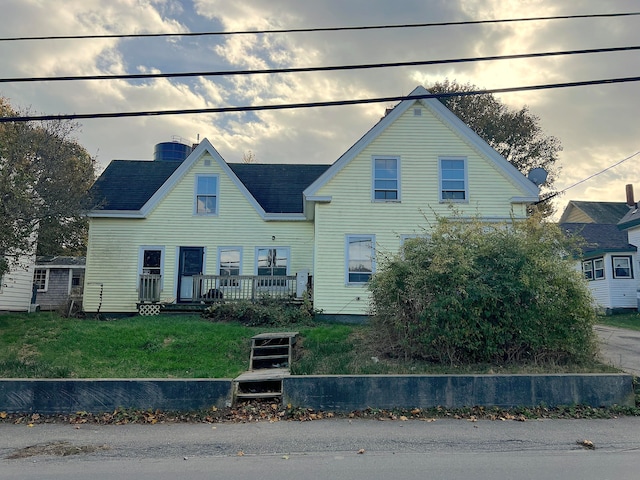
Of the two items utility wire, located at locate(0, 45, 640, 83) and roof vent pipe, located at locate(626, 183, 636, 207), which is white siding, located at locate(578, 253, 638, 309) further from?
utility wire, located at locate(0, 45, 640, 83)

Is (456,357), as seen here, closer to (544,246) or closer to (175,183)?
(544,246)

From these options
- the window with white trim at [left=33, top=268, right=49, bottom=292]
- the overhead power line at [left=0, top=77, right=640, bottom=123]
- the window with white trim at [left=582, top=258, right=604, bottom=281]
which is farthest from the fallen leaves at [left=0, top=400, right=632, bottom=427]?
the window with white trim at [left=33, top=268, right=49, bottom=292]

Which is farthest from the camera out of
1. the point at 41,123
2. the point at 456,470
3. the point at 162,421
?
the point at 41,123

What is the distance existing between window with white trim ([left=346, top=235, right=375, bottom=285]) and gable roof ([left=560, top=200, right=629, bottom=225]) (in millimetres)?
28365

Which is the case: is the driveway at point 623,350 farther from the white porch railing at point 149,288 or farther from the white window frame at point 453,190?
the white porch railing at point 149,288

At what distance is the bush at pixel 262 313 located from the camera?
46.3 feet

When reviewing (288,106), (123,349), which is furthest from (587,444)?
(123,349)

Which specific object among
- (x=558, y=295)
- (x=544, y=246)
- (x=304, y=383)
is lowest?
(x=304, y=383)

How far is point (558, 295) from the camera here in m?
8.89

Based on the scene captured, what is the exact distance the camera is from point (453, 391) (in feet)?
25.0

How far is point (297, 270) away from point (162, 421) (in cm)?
1102

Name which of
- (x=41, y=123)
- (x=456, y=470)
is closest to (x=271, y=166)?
(x=41, y=123)

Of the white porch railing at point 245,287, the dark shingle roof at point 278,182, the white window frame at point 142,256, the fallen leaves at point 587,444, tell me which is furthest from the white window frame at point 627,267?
the white window frame at point 142,256

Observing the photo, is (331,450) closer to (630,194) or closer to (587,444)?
(587,444)
